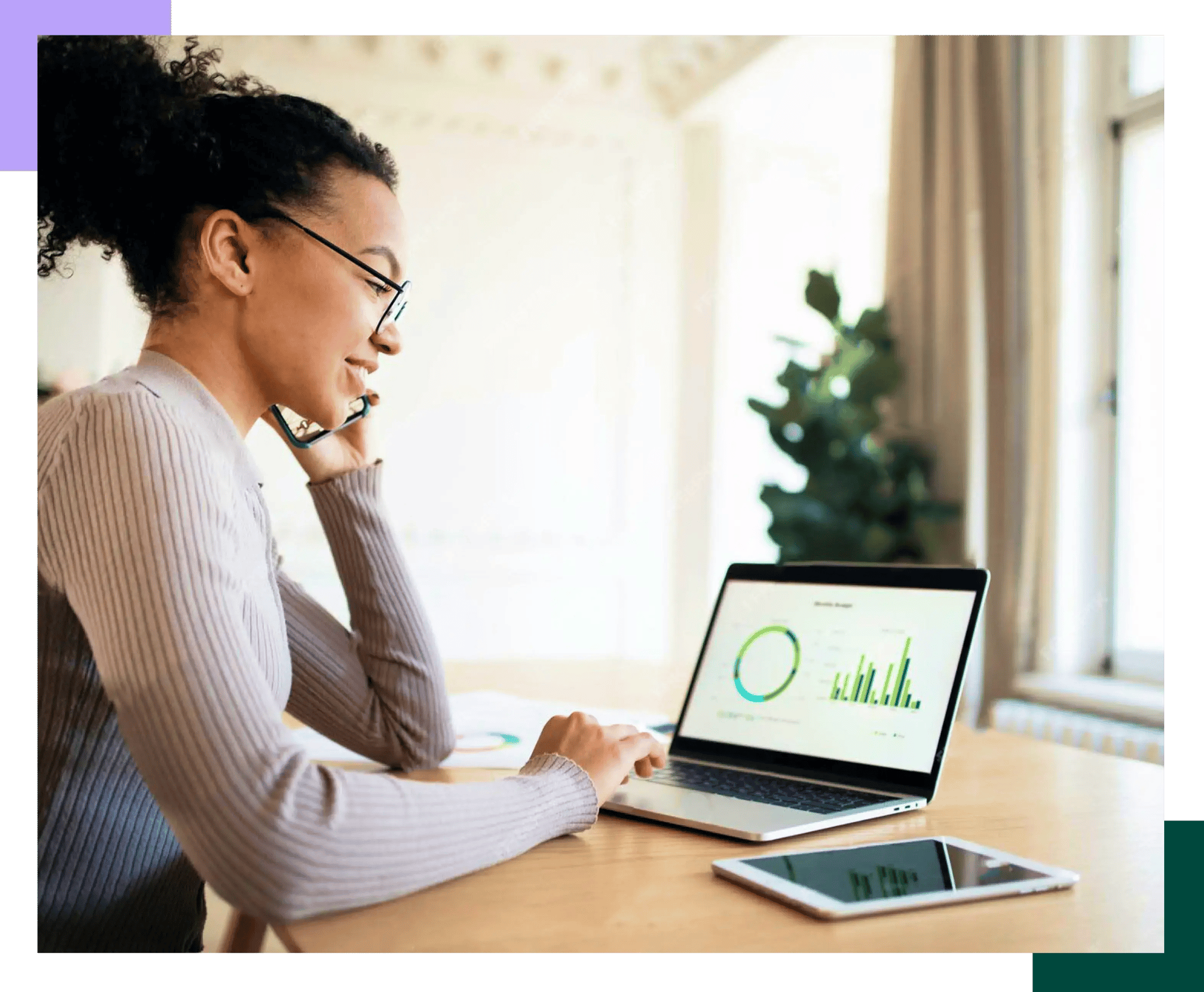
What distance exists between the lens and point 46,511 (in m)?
0.70

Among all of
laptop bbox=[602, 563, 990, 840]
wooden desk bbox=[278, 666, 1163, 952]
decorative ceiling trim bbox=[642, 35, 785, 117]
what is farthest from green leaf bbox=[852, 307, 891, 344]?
wooden desk bbox=[278, 666, 1163, 952]

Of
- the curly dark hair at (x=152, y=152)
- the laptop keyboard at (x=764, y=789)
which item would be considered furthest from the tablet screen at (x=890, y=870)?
the curly dark hair at (x=152, y=152)

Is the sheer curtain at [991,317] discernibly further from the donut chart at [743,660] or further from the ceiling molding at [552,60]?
the donut chart at [743,660]

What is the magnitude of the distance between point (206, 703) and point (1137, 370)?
240cm

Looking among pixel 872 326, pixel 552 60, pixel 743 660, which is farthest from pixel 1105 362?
pixel 552 60

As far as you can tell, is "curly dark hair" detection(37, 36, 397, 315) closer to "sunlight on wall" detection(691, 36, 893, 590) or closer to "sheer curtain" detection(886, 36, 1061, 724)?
"sheer curtain" detection(886, 36, 1061, 724)

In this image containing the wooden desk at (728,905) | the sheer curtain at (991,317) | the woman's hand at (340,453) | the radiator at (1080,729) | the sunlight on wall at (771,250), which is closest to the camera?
the wooden desk at (728,905)

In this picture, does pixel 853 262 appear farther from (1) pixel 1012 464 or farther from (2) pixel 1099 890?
(2) pixel 1099 890

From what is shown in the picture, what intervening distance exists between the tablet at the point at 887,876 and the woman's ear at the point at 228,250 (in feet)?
1.89

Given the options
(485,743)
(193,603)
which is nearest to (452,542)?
(485,743)

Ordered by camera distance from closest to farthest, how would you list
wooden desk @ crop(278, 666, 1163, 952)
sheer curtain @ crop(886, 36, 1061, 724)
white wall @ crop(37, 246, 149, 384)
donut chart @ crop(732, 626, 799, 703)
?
wooden desk @ crop(278, 666, 1163, 952), donut chart @ crop(732, 626, 799, 703), sheer curtain @ crop(886, 36, 1061, 724), white wall @ crop(37, 246, 149, 384)

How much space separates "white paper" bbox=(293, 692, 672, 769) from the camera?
119 centimetres

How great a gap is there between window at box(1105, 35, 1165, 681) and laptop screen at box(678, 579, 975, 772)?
5.35ft

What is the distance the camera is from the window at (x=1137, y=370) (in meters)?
2.47
